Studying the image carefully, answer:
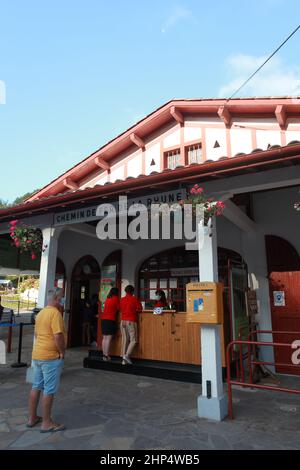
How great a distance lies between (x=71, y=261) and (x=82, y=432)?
279 inches

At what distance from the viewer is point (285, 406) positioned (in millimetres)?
4738

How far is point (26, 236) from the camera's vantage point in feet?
21.6

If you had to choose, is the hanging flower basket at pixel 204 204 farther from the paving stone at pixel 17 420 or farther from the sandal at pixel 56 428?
the paving stone at pixel 17 420

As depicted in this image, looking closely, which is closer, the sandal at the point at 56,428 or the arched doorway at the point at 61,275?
the sandal at the point at 56,428

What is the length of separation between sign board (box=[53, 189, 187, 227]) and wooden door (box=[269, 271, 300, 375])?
321 cm

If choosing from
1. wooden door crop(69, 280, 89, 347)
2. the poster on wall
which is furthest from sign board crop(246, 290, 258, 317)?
wooden door crop(69, 280, 89, 347)

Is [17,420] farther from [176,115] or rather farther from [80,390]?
[176,115]

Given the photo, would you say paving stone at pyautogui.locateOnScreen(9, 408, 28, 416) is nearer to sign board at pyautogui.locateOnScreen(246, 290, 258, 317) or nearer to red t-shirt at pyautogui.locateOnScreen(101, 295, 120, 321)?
red t-shirt at pyautogui.locateOnScreen(101, 295, 120, 321)

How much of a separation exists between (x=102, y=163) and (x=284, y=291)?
26.4 feet

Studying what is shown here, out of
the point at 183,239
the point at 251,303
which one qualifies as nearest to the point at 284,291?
the point at 251,303

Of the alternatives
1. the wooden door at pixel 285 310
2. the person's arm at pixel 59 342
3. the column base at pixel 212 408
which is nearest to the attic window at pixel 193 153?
the wooden door at pixel 285 310

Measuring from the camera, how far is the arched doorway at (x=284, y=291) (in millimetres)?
6641

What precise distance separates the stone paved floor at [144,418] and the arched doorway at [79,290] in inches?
161
